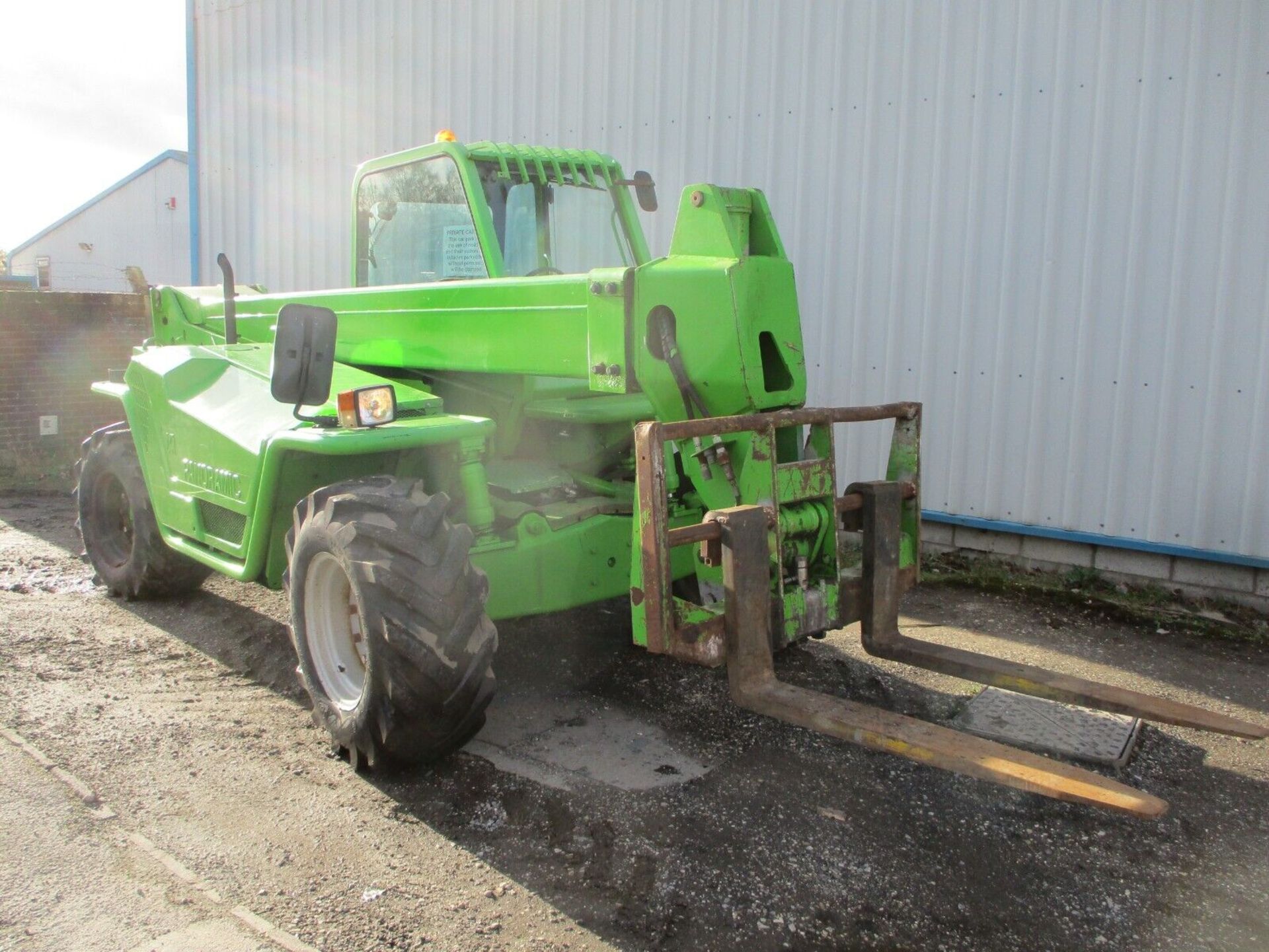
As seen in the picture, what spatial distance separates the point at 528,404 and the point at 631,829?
6.68 feet

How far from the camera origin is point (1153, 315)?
609 centimetres

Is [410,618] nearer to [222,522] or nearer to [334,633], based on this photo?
[334,633]

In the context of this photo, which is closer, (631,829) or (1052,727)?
(631,829)

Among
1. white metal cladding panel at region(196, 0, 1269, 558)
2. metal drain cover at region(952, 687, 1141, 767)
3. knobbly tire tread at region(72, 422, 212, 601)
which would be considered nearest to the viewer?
metal drain cover at region(952, 687, 1141, 767)

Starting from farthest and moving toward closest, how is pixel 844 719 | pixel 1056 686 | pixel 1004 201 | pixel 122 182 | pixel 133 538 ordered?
pixel 122 182 < pixel 1004 201 < pixel 133 538 < pixel 1056 686 < pixel 844 719

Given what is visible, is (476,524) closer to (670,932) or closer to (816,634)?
(816,634)

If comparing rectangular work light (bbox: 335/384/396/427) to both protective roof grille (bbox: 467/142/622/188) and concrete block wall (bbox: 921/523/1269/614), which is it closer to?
protective roof grille (bbox: 467/142/622/188)

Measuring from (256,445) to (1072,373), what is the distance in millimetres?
4743

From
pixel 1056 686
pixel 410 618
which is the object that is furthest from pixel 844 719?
pixel 410 618

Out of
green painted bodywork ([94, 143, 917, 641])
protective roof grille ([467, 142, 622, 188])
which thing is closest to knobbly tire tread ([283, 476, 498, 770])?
green painted bodywork ([94, 143, 917, 641])

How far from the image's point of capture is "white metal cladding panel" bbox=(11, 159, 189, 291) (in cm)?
3288

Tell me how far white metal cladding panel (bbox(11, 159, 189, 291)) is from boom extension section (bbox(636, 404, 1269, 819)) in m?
31.0

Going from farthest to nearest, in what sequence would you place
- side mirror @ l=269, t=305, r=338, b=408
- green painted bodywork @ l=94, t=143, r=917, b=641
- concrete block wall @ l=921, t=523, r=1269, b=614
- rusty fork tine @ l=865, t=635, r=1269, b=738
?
concrete block wall @ l=921, t=523, r=1269, b=614, side mirror @ l=269, t=305, r=338, b=408, green painted bodywork @ l=94, t=143, r=917, b=641, rusty fork tine @ l=865, t=635, r=1269, b=738

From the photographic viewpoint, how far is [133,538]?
5.85m
